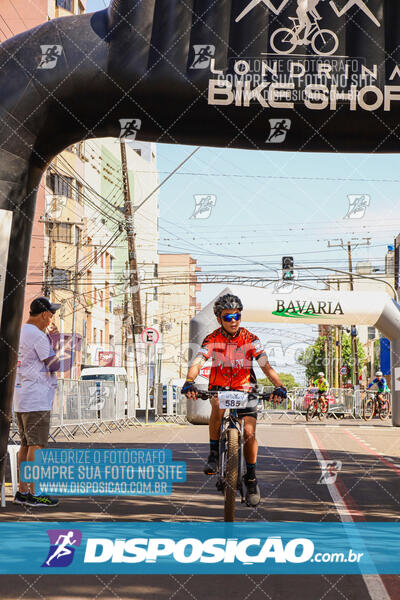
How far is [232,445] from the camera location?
7.75m

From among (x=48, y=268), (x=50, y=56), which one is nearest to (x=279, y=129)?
(x=50, y=56)

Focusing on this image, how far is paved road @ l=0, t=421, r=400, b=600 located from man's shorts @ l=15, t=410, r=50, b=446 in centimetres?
69

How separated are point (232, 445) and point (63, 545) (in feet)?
5.48

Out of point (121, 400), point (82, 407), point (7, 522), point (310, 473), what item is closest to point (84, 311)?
point (121, 400)

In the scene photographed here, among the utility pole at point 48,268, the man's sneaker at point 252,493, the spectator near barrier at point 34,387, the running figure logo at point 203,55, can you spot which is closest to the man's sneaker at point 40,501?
the spectator near barrier at point 34,387

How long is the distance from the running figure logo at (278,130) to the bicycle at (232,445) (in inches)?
147

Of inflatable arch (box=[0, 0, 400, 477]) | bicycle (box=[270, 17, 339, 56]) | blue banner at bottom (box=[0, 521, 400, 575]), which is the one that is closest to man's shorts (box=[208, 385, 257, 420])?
blue banner at bottom (box=[0, 521, 400, 575])

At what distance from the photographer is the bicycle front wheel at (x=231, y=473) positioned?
7602mm

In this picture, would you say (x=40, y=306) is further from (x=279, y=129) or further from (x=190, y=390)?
(x=279, y=129)

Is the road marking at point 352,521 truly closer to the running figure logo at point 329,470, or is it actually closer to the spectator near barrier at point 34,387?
the running figure logo at point 329,470

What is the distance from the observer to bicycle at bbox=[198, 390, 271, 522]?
7.63 meters

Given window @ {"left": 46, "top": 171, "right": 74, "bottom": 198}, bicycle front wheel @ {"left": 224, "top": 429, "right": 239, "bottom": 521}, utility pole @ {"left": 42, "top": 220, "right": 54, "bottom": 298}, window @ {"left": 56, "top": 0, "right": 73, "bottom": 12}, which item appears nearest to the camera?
bicycle front wheel @ {"left": 224, "top": 429, "right": 239, "bottom": 521}

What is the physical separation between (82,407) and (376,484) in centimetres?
1179

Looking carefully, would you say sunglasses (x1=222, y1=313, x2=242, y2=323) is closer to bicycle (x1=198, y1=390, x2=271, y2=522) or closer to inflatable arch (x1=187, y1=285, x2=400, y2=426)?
bicycle (x1=198, y1=390, x2=271, y2=522)
